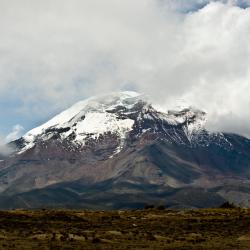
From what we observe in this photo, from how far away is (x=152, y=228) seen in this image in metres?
57.3

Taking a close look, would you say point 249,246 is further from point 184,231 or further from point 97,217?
point 97,217

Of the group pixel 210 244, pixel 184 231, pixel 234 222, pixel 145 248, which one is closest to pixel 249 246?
pixel 210 244

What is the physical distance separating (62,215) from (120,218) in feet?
23.6

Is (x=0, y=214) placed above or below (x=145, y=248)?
above

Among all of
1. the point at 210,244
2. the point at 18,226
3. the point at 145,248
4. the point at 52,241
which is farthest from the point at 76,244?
the point at 18,226

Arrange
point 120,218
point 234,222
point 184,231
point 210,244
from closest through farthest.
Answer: point 210,244
point 184,231
point 234,222
point 120,218

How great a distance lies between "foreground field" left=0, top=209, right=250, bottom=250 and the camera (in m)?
43.2

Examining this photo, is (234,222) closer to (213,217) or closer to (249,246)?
(213,217)

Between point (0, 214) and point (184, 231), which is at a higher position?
point (0, 214)

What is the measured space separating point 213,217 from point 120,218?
11.4m

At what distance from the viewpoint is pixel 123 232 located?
5203 cm

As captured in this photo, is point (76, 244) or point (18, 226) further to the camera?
point (18, 226)

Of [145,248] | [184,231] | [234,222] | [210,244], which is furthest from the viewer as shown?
[234,222]

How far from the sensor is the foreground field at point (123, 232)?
4325cm
